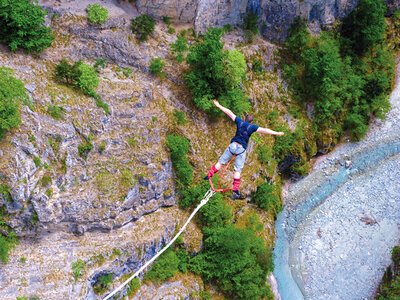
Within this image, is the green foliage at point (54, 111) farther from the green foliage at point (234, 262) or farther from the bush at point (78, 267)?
the green foliage at point (234, 262)

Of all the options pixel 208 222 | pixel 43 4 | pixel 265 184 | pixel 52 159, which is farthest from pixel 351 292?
pixel 43 4

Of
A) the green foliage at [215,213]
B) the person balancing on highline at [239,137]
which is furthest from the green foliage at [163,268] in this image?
the person balancing on highline at [239,137]

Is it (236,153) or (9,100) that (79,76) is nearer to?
(9,100)

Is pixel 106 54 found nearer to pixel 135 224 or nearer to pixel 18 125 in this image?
pixel 18 125

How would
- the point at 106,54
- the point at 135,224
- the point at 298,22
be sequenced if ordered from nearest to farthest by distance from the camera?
the point at 135,224 → the point at 106,54 → the point at 298,22

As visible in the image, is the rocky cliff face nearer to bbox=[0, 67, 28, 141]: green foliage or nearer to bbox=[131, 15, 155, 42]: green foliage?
bbox=[131, 15, 155, 42]: green foliage

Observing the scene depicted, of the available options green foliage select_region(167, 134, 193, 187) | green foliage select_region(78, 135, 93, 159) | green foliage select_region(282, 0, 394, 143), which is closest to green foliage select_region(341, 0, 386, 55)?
green foliage select_region(282, 0, 394, 143)
